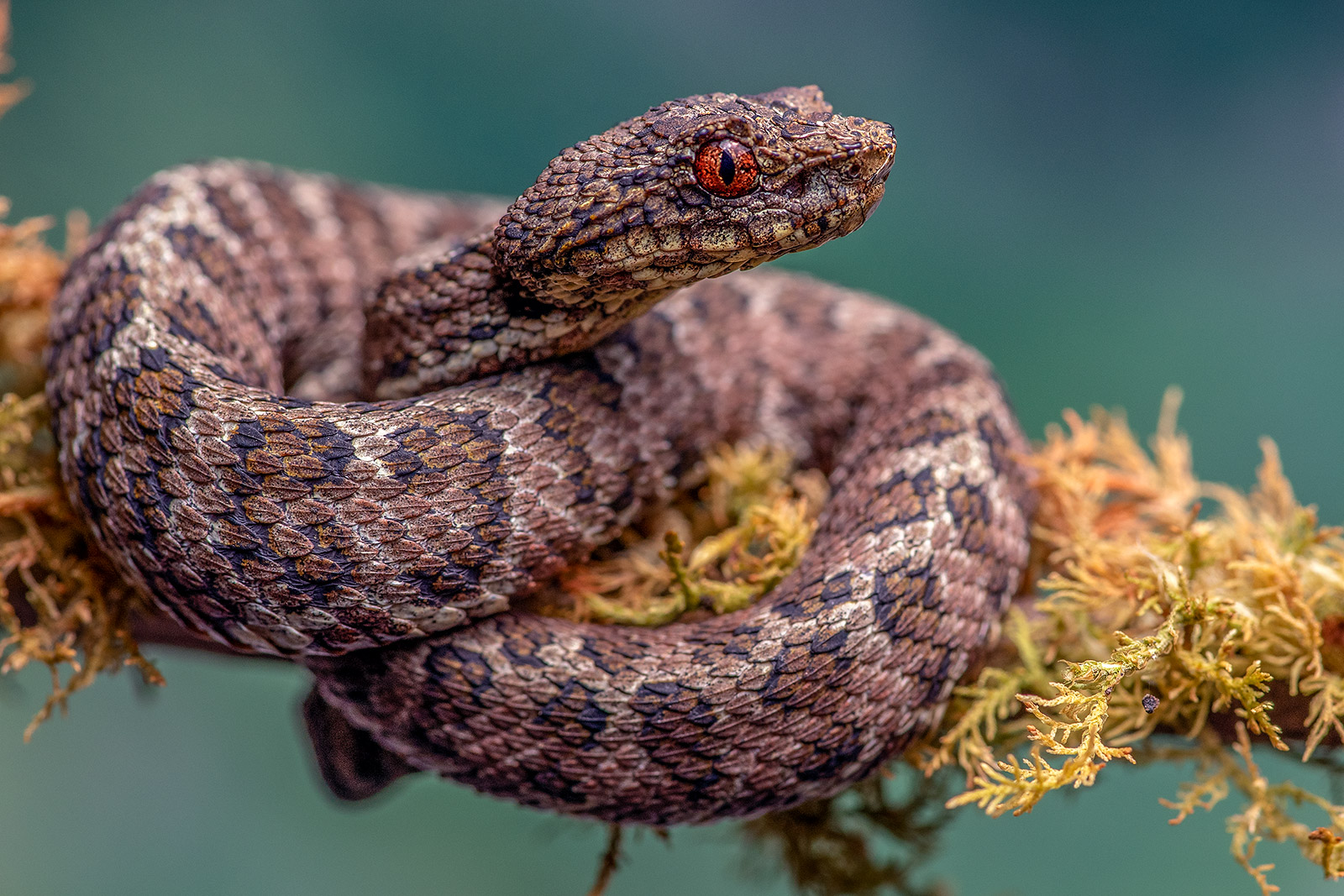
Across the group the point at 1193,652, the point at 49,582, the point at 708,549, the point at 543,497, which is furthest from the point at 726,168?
the point at 49,582

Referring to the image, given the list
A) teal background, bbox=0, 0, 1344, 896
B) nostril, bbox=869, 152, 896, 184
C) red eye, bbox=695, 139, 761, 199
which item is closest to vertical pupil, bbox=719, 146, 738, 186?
red eye, bbox=695, 139, 761, 199

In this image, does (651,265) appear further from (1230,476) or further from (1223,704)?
(1230,476)

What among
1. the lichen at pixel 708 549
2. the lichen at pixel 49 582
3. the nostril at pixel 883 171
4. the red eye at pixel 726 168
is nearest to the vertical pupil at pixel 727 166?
the red eye at pixel 726 168

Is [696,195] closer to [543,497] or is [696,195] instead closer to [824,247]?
[543,497]

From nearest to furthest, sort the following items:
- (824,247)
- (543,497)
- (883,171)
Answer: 1. (883,171)
2. (543,497)
3. (824,247)

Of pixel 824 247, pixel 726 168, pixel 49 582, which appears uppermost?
pixel 824 247

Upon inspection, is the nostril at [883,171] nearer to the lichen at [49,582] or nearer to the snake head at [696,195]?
the snake head at [696,195]

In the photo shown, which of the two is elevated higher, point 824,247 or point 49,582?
point 824,247
